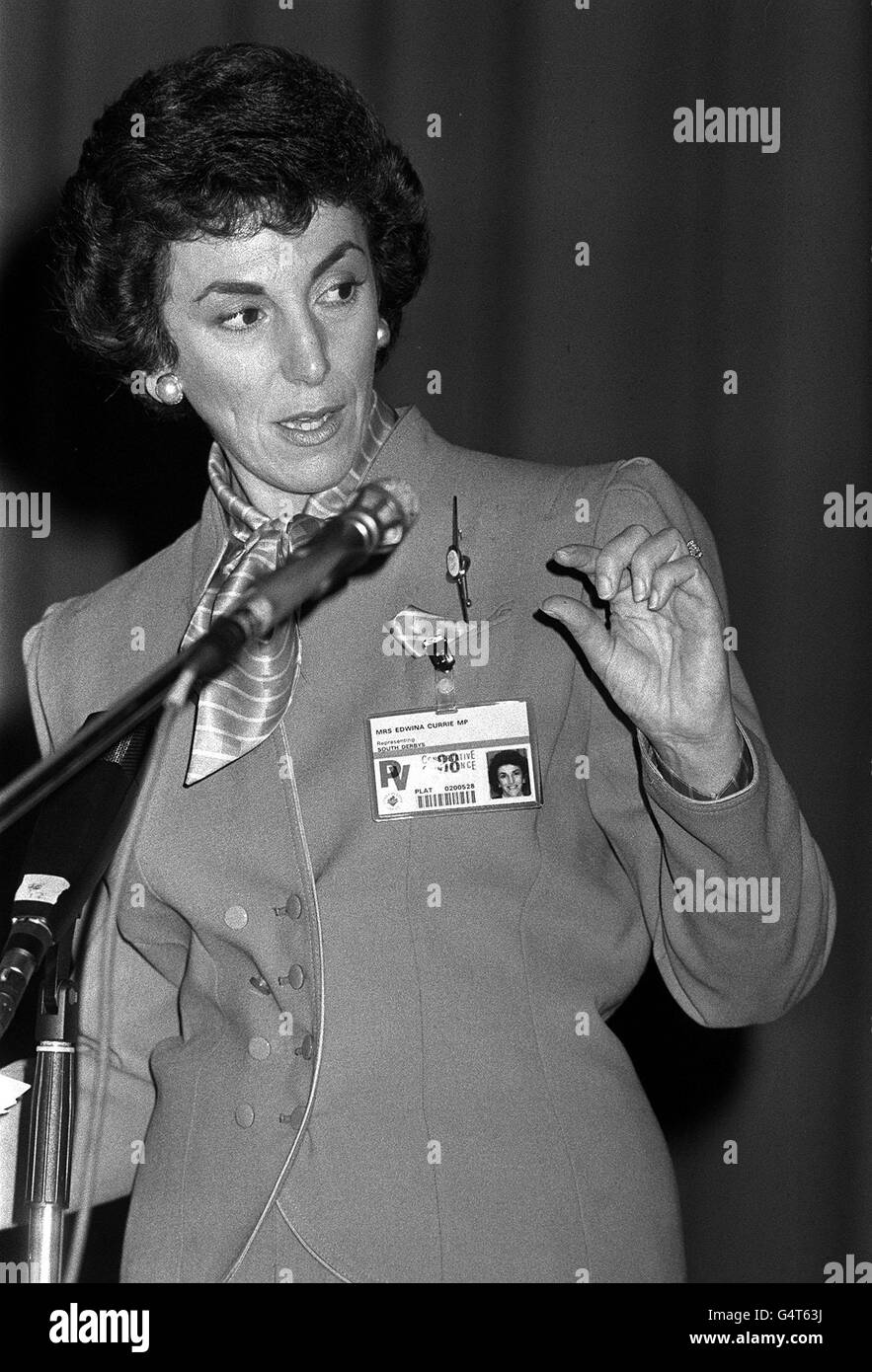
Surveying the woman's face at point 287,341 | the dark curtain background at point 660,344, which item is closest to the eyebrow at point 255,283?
the woman's face at point 287,341

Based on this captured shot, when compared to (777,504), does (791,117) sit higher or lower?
higher

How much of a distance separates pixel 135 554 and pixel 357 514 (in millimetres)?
1426

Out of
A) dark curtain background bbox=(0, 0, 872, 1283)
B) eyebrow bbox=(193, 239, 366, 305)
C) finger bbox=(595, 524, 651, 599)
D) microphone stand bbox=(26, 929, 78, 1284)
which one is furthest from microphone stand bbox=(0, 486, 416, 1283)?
dark curtain background bbox=(0, 0, 872, 1283)

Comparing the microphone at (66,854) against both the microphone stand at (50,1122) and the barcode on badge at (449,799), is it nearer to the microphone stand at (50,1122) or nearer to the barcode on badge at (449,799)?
the microphone stand at (50,1122)

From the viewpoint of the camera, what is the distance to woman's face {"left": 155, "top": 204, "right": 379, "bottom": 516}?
1.21 meters

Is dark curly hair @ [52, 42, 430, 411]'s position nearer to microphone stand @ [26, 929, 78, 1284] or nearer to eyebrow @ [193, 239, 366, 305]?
eyebrow @ [193, 239, 366, 305]

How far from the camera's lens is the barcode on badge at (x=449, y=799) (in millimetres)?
1152

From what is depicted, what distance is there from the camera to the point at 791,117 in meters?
2.14

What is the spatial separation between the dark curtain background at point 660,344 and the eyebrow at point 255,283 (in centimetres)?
92

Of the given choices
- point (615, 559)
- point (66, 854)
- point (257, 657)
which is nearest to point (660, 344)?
point (257, 657)

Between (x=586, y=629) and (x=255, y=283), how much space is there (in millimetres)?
377
